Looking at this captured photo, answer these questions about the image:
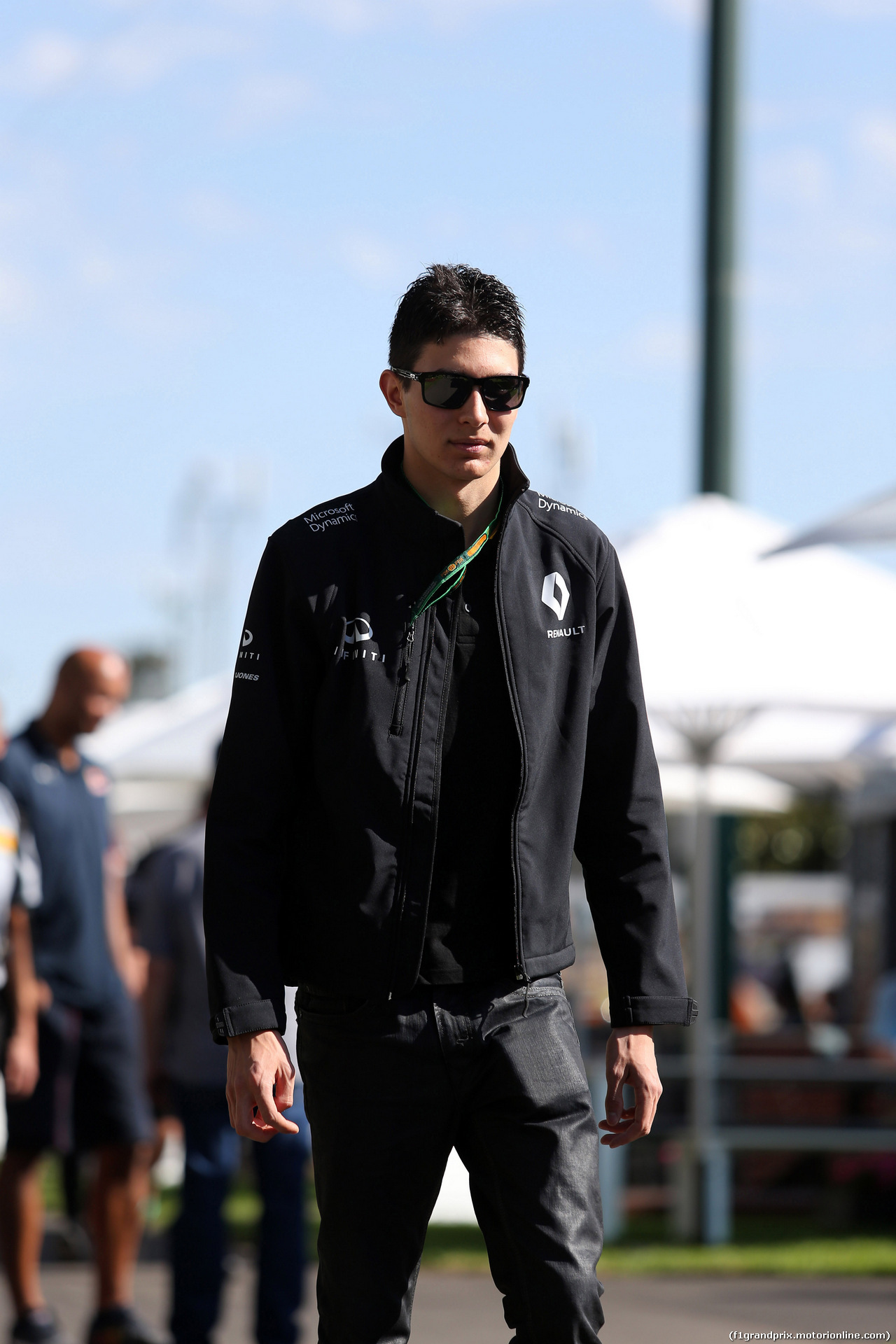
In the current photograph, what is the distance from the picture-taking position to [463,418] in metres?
2.88

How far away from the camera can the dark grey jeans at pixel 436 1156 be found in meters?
2.78

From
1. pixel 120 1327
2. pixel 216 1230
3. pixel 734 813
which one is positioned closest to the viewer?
pixel 216 1230

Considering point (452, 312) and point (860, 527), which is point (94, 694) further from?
point (452, 312)

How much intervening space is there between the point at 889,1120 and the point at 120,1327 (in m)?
4.82

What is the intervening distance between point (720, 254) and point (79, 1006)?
18.4 feet

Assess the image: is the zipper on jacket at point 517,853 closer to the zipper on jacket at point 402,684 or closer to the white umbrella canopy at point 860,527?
the zipper on jacket at point 402,684

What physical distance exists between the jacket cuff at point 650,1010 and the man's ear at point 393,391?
984mm

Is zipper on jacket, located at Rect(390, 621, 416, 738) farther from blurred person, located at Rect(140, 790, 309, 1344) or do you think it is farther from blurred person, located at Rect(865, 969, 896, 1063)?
blurred person, located at Rect(865, 969, 896, 1063)

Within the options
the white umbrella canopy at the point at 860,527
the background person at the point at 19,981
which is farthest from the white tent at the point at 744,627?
the background person at the point at 19,981

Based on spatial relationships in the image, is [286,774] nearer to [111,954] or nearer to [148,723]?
[111,954]

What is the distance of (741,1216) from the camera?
968 cm

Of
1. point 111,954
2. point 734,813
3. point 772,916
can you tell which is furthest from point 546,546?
point 772,916

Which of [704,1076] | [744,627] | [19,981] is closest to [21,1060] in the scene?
[19,981]

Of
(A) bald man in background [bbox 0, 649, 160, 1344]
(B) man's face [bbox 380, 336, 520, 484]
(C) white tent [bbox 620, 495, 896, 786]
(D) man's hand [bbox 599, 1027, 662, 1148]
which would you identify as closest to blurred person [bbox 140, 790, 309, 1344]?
(A) bald man in background [bbox 0, 649, 160, 1344]
